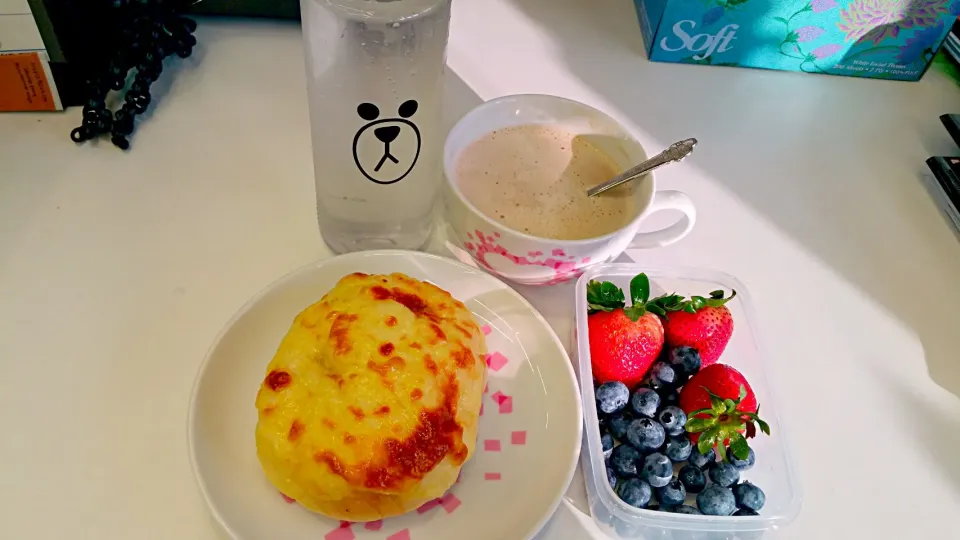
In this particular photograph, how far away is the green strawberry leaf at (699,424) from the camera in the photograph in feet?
2.10

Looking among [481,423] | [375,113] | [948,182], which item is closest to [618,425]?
[481,423]

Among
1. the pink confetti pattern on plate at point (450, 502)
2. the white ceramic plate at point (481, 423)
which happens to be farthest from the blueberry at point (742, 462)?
the pink confetti pattern on plate at point (450, 502)

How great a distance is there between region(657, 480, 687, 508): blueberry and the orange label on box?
0.80 meters

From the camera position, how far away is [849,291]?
85 cm

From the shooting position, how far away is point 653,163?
74 centimetres

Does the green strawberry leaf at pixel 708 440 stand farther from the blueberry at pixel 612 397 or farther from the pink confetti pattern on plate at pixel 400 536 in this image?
the pink confetti pattern on plate at pixel 400 536

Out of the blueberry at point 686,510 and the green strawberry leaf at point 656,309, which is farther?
the green strawberry leaf at point 656,309

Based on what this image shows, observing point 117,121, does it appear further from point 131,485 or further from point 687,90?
point 687,90

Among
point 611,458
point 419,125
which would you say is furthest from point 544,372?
point 419,125

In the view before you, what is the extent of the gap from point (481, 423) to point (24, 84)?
26.1 inches

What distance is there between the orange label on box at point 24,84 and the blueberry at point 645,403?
743 millimetres

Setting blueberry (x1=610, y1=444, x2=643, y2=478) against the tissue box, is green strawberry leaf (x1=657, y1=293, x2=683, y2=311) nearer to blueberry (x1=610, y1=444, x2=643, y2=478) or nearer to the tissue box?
blueberry (x1=610, y1=444, x2=643, y2=478)

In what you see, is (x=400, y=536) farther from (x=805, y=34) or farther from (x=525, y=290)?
(x=805, y=34)

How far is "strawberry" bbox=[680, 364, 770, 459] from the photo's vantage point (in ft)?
2.09
